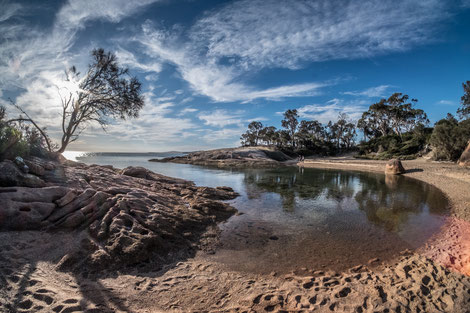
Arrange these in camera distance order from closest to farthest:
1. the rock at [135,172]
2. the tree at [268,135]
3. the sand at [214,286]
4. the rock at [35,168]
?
1. the sand at [214,286]
2. the rock at [35,168]
3. the rock at [135,172]
4. the tree at [268,135]

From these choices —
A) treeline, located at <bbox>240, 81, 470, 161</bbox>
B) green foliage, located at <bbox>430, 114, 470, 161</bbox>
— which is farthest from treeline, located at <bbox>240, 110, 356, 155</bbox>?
green foliage, located at <bbox>430, 114, 470, 161</bbox>

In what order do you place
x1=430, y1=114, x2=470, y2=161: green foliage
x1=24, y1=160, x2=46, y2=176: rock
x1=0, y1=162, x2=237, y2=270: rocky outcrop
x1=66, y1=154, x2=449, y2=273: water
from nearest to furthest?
x1=0, y1=162, x2=237, y2=270: rocky outcrop → x1=66, y1=154, x2=449, y2=273: water → x1=24, y1=160, x2=46, y2=176: rock → x1=430, y1=114, x2=470, y2=161: green foliage

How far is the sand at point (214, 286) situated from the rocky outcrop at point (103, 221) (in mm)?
564

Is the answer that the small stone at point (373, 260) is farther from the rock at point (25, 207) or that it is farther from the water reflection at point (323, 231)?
the rock at point (25, 207)

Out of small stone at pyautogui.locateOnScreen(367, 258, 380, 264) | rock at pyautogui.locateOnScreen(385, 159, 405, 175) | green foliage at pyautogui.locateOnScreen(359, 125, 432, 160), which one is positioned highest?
green foliage at pyautogui.locateOnScreen(359, 125, 432, 160)

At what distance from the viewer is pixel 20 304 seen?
4.17 metres

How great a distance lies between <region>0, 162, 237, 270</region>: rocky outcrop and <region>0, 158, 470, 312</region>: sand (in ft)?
1.85

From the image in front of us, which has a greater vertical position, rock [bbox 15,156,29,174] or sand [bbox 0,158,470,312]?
rock [bbox 15,156,29,174]

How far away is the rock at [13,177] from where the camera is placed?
8375 millimetres

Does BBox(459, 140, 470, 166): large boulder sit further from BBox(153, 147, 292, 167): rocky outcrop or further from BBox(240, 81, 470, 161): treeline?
BBox(153, 147, 292, 167): rocky outcrop

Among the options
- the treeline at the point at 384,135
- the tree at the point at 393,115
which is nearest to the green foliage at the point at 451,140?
the treeline at the point at 384,135

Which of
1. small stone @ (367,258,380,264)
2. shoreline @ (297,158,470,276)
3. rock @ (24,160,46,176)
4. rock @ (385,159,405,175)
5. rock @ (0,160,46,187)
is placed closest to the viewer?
shoreline @ (297,158,470,276)

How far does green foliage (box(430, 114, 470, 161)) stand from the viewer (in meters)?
34.1

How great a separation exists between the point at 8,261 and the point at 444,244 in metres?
15.3
